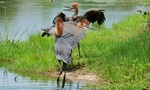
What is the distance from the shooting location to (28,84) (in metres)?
8.74

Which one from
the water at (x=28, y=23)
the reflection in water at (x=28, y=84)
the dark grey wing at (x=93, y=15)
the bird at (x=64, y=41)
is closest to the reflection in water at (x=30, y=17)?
the water at (x=28, y=23)

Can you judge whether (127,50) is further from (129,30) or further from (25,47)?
(129,30)

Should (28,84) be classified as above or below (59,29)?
below

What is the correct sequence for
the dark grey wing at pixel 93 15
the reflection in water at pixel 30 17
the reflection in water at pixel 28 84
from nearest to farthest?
the reflection in water at pixel 28 84
the dark grey wing at pixel 93 15
the reflection in water at pixel 30 17

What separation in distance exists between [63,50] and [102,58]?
134cm

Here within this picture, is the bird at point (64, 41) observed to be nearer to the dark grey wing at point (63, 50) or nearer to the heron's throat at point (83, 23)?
the dark grey wing at point (63, 50)

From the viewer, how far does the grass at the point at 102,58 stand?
8531 millimetres

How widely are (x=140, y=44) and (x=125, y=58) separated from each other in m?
0.65

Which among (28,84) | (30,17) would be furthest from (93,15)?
(30,17)

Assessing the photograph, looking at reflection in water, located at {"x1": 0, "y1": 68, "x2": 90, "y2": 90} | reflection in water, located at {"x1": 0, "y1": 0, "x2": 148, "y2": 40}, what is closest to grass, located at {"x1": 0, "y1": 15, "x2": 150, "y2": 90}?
reflection in water, located at {"x1": 0, "y1": 68, "x2": 90, "y2": 90}

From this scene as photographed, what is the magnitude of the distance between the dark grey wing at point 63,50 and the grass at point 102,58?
2.27ft

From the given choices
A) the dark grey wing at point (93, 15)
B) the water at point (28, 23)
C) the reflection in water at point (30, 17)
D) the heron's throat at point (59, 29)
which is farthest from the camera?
the reflection in water at point (30, 17)

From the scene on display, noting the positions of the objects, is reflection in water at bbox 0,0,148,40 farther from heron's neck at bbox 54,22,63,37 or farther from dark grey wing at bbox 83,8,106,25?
heron's neck at bbox 54,22,63,37

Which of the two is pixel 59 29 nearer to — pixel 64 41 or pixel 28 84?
pixel 64 41
